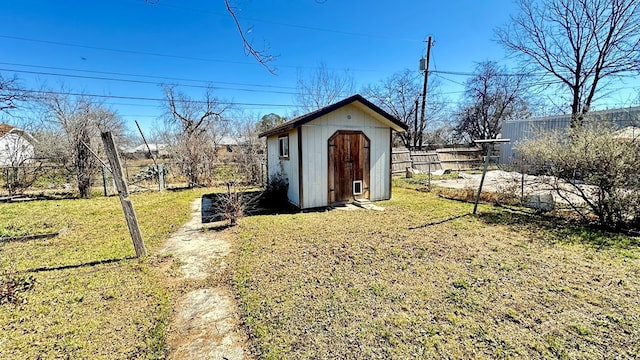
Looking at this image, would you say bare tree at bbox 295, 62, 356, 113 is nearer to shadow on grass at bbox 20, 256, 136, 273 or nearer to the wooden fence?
the wooden fence

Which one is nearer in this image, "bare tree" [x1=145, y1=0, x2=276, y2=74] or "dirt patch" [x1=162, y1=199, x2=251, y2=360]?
"dirt patch" [x1=162, y1=199, x2=251, y2=360]

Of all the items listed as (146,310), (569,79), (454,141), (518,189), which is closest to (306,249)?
(146,310)

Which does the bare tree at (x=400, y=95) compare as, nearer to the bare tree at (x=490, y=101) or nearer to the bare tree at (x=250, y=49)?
the bare tree at (x=490, y=101)

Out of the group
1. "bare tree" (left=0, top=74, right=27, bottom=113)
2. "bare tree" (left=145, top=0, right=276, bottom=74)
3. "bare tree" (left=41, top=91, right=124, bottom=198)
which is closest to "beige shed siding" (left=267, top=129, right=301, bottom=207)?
"bare tree" (left=145, top=0, right=276, bottom=74)

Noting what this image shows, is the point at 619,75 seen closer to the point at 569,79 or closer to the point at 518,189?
the point at 569,79

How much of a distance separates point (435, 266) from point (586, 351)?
1.67 meters

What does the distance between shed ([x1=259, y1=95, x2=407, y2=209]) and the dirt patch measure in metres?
3.19

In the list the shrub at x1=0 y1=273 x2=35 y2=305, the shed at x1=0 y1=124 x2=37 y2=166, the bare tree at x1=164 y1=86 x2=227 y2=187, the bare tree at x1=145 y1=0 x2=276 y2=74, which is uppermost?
the bare tree at x1=164 y1=86 x2=227 y2=187

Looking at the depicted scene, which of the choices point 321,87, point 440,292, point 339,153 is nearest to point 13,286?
point 440,292

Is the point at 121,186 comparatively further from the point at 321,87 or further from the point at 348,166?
the point at 321,87

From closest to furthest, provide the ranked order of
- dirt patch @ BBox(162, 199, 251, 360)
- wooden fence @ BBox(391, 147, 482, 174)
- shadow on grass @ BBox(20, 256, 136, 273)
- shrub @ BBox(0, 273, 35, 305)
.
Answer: dirt patch @ BBox(162, 199, 251, 360), shrub @ BBox(0, 273, 35, 305), shadow on grass @ BBox(20, 256, 136, 273), wooden fence @ BBox(391, 147, 482, 174)

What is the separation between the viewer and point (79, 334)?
2338 mm

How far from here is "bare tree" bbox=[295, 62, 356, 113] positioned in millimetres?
20062

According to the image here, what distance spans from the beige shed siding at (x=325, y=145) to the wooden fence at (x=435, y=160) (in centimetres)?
811
